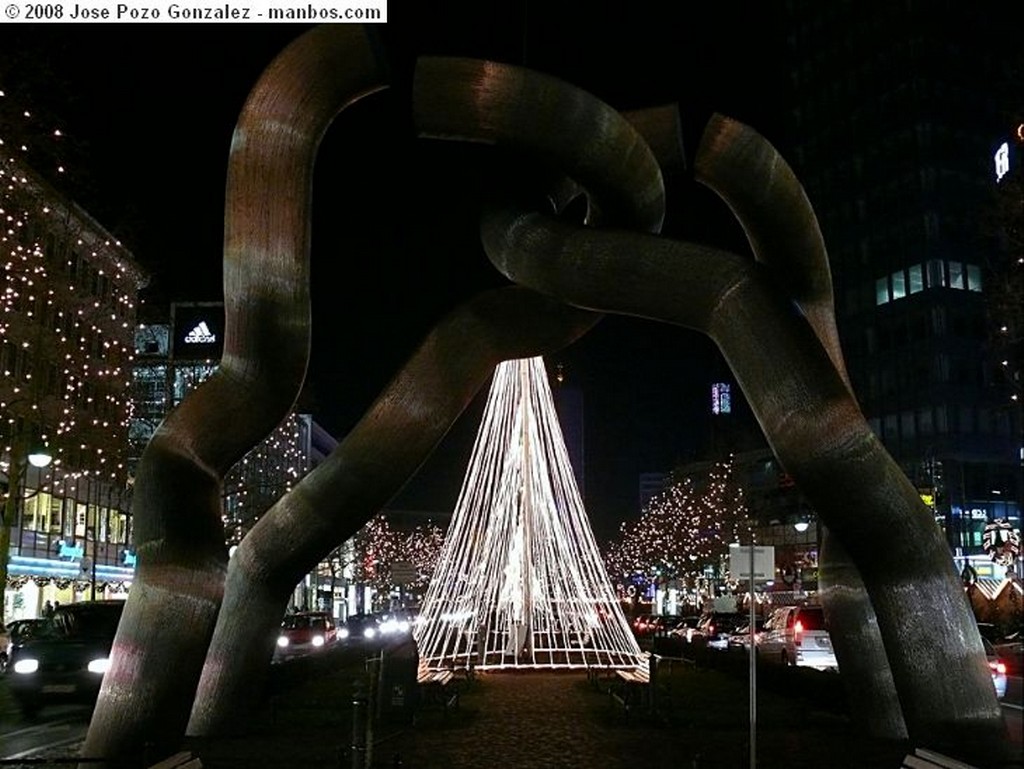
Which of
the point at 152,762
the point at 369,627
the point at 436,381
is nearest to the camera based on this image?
the point at 152,762

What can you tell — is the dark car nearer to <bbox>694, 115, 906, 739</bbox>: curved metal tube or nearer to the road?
the road

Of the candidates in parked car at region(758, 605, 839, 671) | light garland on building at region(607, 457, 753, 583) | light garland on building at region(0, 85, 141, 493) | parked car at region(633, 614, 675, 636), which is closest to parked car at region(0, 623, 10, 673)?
light garland on building at region(0, 85, 141, 493)

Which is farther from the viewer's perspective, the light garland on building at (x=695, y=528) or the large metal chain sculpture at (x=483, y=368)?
the light garland on building at (x=695, y=528)

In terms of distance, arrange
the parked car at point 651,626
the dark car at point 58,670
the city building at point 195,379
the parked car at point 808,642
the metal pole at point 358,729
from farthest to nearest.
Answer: the city building at point 195,379, the parked car at point 651,626, the parked car at point 808,642, the dark car at point 58,670, the metal pole at point 358,729

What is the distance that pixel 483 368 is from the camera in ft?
47.3

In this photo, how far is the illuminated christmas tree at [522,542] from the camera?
85.1ft

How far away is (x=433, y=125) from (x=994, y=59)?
8701 centimetres

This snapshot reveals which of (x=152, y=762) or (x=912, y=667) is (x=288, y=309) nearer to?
(x=152, y=762)

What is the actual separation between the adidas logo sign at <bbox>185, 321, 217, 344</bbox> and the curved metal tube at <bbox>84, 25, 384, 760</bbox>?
2731 inches

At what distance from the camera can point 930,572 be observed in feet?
37.9

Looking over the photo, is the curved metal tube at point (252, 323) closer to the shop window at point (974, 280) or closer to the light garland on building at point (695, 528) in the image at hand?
the light garland on building at point (695, 528)

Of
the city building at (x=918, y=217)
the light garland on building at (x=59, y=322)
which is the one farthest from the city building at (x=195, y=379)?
the city building at (x=918, y=217)

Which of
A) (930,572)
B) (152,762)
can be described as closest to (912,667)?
(930,572)

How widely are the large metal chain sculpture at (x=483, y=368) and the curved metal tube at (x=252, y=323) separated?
22 mm
